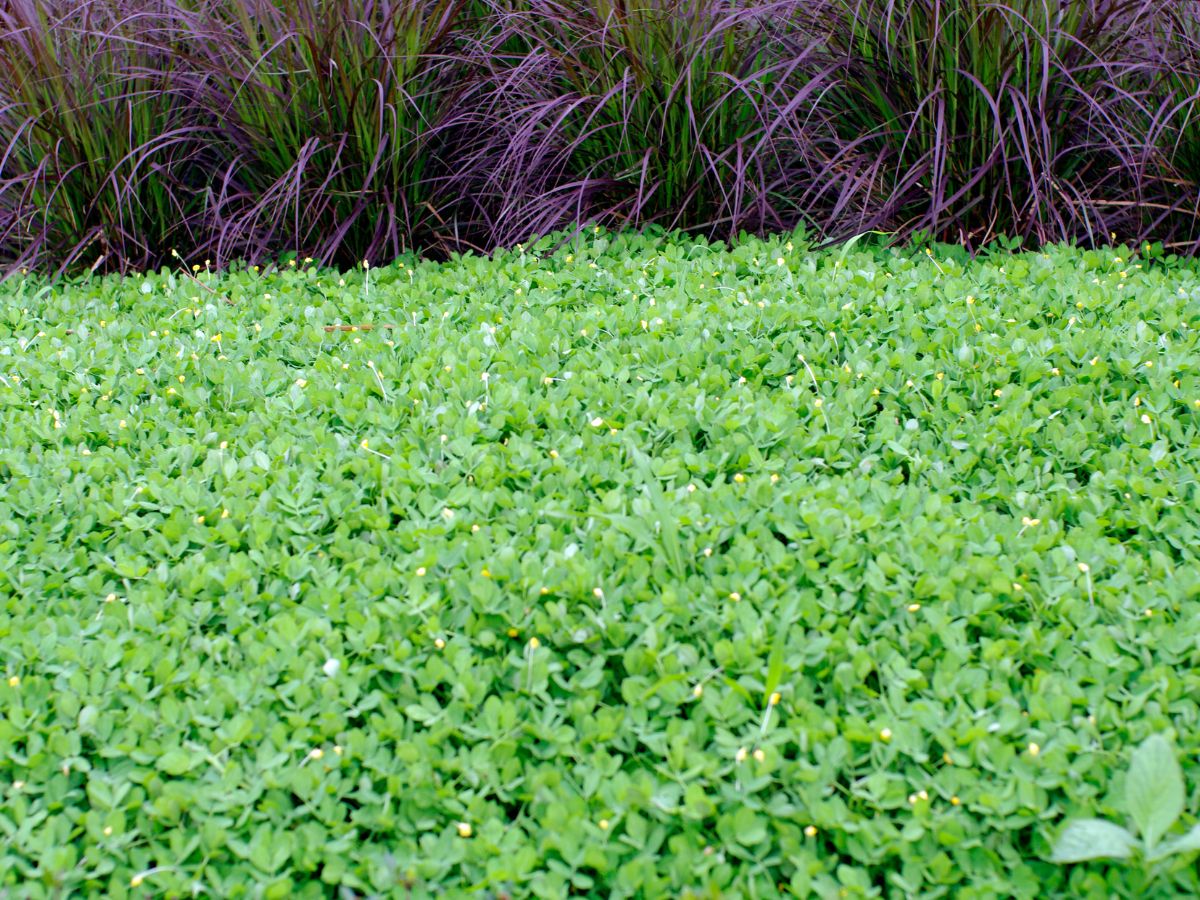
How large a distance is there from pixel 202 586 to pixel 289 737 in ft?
1.53

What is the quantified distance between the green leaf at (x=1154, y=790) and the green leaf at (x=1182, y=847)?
0.5 inches

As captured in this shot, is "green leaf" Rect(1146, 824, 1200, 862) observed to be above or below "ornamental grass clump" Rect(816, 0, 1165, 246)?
below

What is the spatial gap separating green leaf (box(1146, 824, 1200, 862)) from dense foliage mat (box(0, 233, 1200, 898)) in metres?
0.03

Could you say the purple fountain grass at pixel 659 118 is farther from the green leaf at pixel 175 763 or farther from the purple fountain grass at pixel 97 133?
the green leaf at pixel 175 763

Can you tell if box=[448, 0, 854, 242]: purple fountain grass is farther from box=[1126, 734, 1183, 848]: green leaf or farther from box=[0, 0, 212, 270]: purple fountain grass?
box=[1126, 734, 1183, 848]: green leaf

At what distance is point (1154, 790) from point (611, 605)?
921 mm

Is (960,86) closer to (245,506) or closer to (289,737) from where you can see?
(245,506)

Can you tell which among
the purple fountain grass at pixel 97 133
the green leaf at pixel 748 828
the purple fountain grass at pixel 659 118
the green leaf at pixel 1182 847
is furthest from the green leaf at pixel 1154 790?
the purple fountain grass at pixel 97 133

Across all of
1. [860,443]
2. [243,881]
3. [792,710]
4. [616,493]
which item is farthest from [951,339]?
[243,881]

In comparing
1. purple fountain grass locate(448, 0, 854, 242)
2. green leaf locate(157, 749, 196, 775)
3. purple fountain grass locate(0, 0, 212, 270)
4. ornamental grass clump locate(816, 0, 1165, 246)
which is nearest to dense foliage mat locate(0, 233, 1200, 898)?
green leaf locate(157, 749, 196, 775)

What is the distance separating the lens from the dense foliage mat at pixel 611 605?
169cm

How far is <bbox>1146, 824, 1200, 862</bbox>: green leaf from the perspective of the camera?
157cm

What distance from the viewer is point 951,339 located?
10.1 ft

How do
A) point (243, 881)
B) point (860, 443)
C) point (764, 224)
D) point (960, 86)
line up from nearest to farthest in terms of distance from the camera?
point (243, 881) < point (860, 443) < point (960, 86) < point (764, 224)
